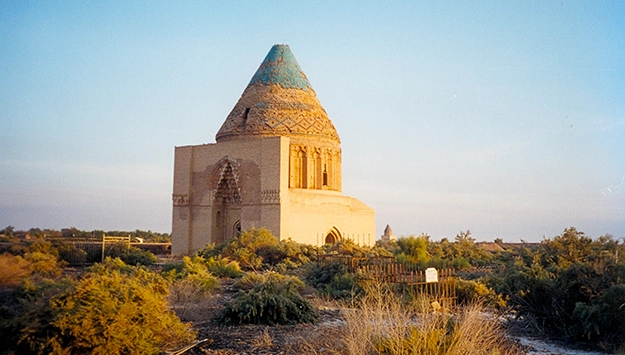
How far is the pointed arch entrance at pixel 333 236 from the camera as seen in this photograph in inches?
1225

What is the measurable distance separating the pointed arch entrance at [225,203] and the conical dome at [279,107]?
2196 mm

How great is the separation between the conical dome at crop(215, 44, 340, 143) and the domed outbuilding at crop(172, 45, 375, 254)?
0.05 m

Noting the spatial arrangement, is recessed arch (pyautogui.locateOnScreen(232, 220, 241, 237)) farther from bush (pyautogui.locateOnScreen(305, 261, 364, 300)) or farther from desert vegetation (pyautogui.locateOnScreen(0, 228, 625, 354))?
desert vegetation (pyautogui.locateOnScreen(0, 228, 625, 354))

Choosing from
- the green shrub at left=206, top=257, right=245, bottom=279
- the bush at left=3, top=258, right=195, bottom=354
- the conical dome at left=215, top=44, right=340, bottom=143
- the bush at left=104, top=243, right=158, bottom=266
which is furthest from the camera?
→ the conical dome at left=215, top=44, right=340, bottom=143

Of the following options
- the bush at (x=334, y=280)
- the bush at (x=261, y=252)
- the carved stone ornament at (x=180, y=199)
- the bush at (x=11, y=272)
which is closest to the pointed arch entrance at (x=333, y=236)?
the bush at (x=261, y=252)

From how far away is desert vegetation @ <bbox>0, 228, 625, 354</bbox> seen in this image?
Answer: 21.7ft

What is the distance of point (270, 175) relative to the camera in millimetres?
28375

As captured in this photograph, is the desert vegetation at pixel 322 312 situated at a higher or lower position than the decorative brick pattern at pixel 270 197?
lower

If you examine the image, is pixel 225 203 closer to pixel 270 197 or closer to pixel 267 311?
pixel 270 197

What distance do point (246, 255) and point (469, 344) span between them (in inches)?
679

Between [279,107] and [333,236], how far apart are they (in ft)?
22.9

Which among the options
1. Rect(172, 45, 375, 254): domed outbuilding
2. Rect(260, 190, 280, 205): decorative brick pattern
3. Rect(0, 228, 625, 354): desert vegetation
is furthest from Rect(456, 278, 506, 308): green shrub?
Rect(260, 190, 280, 205): decorative brick pattern

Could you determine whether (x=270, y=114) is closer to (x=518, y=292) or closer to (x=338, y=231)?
(x=338, y=231)

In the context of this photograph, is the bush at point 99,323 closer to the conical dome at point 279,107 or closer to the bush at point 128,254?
the bush at point 128,254
